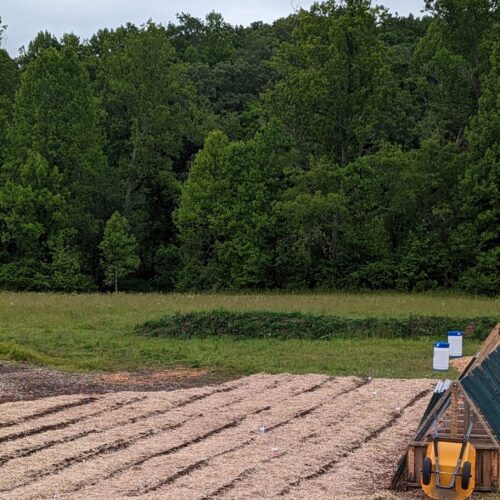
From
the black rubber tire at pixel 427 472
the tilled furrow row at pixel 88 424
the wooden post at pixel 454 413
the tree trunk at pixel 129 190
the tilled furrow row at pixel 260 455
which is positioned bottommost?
the tilled furrow row at pixel 88 424

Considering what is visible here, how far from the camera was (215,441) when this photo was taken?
999 centimetres

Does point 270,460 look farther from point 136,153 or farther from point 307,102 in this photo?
point 136,153

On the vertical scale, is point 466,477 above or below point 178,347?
above

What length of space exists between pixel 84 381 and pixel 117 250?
28.2 metres

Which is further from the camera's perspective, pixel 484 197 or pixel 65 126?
pixel 65 126

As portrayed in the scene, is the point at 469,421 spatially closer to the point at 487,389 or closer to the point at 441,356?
the point at 487,389

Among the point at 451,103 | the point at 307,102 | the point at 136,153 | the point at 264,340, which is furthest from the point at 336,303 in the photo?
the point at 136,153

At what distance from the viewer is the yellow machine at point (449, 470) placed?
7590 mm

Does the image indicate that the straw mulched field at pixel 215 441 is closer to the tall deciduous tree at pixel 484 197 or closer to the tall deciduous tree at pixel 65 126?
the tall deciduous tree at pixel 484 197

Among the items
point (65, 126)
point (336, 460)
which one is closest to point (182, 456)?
point (336, 460)

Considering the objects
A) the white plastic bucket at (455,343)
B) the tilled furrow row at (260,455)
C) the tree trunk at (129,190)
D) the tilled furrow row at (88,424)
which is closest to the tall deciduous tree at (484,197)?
the tree trunk at (129,190)

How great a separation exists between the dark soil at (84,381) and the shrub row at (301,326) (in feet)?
15.8

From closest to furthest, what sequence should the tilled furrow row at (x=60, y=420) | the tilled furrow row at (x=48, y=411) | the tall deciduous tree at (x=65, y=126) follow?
1. the tilled furrow row at (x=60, y=420)
2. the tilled furrow row at (x=48, y=411)
3. the tall deciduous tree at (x=65, y=126)

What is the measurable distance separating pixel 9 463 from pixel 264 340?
11.5m
